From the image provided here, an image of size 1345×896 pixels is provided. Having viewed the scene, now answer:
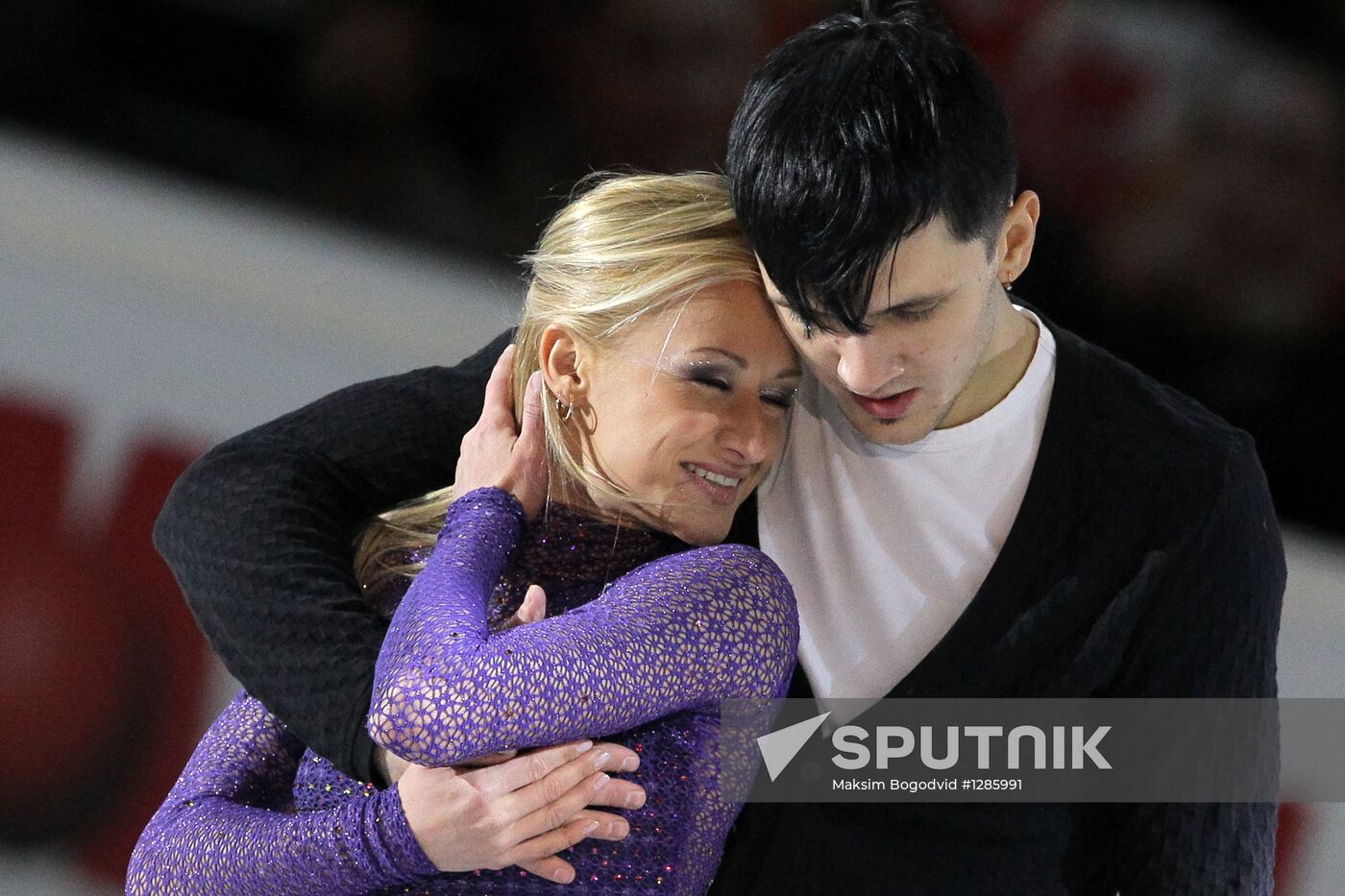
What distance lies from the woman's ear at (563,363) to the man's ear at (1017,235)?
0.42 meters

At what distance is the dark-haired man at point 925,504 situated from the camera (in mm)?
1357

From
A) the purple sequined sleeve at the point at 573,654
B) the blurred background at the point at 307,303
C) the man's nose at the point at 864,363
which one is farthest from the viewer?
the blurred background at the point at 307,303

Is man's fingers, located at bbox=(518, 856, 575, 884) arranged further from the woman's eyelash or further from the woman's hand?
the woman's eyelash

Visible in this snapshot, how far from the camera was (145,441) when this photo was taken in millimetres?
2684

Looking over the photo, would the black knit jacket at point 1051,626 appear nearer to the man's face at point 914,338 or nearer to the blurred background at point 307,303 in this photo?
the man's face at point 914,338

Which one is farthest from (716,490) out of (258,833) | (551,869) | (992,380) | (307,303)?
(307,303)

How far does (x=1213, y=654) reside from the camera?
148 cm

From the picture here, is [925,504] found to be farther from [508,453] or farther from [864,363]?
[508,453]

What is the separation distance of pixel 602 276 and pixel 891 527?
39 centimetres

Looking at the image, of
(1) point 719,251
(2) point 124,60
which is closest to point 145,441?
(2) point 124,60

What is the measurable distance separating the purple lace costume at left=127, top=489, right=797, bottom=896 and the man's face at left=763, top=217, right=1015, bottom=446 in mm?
184

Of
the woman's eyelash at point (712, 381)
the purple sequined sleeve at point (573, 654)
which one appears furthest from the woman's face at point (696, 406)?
the purple sequined sleeve at point (573, 654)

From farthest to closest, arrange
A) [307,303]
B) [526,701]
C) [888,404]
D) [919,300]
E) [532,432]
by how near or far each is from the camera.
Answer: [307,303]
[532,432]
[888,404]
[919,300]
[526,701]

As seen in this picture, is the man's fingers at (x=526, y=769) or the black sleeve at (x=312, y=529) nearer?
the man's fingers at (x=526, y=769)
